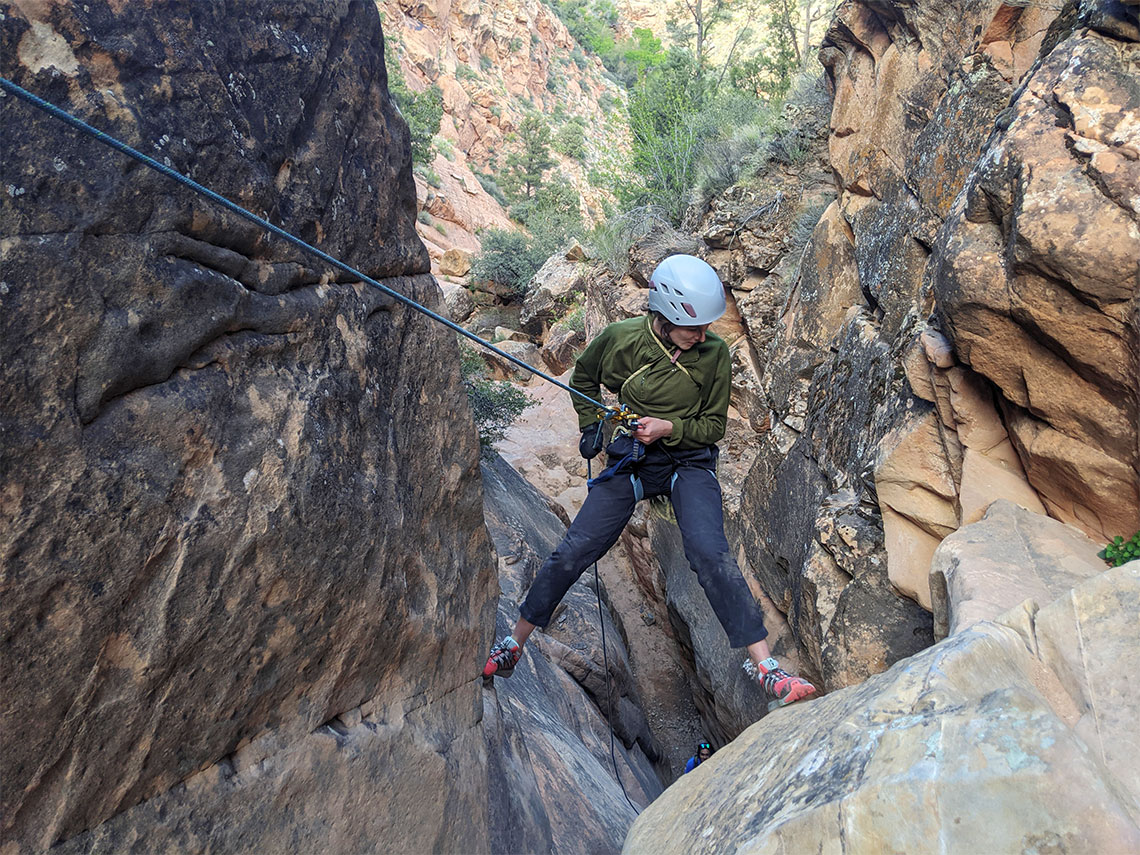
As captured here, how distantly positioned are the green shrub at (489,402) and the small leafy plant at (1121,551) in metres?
8.17

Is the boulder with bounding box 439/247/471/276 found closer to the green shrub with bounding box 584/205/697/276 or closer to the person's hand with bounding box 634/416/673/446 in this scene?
the green shrub with bounding box 584/205/697/276

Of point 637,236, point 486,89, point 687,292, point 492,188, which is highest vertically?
point 687,292

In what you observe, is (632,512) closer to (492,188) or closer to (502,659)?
(502,659)

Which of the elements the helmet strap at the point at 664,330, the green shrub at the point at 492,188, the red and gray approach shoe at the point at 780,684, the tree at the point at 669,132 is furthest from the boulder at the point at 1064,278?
the green shrub at the point at 492,188

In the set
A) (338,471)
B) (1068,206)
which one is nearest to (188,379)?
(338,471)

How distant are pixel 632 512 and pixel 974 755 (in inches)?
101

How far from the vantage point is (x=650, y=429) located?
411 cm

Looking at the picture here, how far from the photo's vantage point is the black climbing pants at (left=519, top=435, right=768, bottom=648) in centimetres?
400

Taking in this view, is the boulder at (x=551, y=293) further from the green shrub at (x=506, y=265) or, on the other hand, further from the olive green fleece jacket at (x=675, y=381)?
the olive green fleece jacket at (x=675, y=381)

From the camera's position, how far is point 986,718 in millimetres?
1860

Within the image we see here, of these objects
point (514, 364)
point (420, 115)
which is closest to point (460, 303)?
point (514, 364)

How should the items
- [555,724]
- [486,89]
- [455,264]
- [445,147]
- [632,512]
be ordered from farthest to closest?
1. [486,89]
2. [445,147]
3. [455,264]
4. [555,724]
5. [632,512]

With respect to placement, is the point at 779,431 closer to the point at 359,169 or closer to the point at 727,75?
the point at 359,169

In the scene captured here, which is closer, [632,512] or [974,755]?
[974,755]
